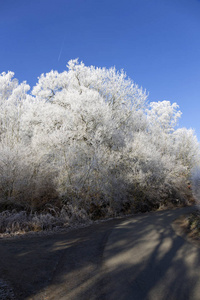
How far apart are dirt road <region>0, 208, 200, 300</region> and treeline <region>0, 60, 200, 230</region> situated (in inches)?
172

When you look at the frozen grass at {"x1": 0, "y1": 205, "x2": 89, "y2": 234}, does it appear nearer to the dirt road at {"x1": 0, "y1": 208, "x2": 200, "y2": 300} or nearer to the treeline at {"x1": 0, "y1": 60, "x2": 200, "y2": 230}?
the treeline at {"x1": 0, "y1": 60, "x2": 200, "y2": 230}

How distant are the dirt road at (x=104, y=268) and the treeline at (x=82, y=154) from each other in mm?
4359

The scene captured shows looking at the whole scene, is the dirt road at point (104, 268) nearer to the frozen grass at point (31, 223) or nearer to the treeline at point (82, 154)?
the frozen grass at point (31, 223)

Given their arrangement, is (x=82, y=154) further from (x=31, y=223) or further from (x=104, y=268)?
(x=104, y=268)

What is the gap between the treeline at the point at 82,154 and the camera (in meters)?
10.2

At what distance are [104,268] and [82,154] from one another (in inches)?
306

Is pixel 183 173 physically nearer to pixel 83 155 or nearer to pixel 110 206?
pixel 110 206

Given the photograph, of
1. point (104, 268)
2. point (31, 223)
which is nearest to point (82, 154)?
point (31, 223)

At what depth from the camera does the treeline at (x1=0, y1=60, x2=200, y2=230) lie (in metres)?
10.2

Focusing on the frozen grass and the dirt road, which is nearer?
the dirt road

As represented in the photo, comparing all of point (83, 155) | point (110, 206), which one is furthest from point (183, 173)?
point (83, 155)

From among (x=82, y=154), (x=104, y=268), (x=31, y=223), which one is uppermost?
(x=82, y=154)

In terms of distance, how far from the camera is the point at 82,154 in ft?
36.6

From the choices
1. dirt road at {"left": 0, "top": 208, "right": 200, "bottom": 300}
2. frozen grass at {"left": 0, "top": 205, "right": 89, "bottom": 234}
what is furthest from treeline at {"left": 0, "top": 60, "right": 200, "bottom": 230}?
dirt road at {"left": 0, "top": 208, "right": 200, "bottom": 300}
